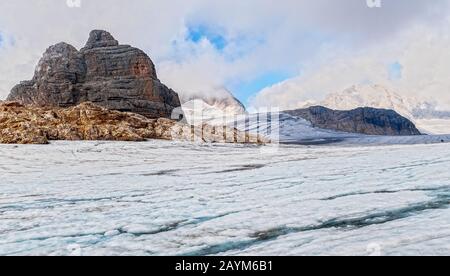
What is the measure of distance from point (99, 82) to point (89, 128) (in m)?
32.2

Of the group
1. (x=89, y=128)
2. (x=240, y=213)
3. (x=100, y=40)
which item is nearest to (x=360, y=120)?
(x=100, y=40)

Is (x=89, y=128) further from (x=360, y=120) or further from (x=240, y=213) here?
(x=360, y=120)

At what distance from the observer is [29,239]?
23.6 feet

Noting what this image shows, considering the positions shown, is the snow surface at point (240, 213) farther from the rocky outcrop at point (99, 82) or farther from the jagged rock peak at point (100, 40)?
the jagged rock peak at point (100, 40)

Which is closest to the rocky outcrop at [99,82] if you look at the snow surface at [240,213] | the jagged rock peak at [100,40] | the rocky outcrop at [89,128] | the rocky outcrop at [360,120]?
the jagged rock peak at [100,40]

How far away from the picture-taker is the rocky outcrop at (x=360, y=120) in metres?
136

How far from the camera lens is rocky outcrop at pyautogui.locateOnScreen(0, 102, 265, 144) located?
107 ft

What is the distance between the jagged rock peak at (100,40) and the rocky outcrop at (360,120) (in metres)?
72.8

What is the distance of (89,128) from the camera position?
37.6 meters

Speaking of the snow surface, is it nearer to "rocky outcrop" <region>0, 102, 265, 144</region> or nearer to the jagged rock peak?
"rocky outcrop" <region>0, 102, 265, 144</region>
